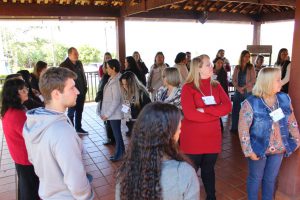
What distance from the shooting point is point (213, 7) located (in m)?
7.65

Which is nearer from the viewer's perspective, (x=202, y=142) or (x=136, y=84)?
(x=202, y=142)

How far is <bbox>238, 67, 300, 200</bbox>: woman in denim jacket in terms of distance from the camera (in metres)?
2.04

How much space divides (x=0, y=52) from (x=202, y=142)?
10.5 m

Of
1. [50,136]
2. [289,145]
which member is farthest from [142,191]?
[289,145]

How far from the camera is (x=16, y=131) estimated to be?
1.90 m

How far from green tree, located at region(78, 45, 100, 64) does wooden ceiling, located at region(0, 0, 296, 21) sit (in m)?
5.69

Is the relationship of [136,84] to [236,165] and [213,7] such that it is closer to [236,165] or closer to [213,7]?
Result: [236,165]

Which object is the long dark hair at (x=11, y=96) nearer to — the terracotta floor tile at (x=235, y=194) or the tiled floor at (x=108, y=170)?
the tiled floor at (x=108, y=170)

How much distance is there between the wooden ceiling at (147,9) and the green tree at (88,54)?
5.69 m

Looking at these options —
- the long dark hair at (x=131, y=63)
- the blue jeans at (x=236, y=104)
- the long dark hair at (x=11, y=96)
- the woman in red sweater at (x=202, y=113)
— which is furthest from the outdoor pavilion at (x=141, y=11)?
the long dark hair at (x=11, y=96)

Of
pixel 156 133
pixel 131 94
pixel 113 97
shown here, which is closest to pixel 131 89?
pixel 131 94

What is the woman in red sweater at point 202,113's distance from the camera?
7.13 ft

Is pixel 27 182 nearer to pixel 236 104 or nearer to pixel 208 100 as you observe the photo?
pixel 208 100

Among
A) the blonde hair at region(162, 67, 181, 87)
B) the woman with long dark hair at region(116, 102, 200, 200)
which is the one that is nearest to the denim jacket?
the blonde hair at region(162, 67, 181, 87)
